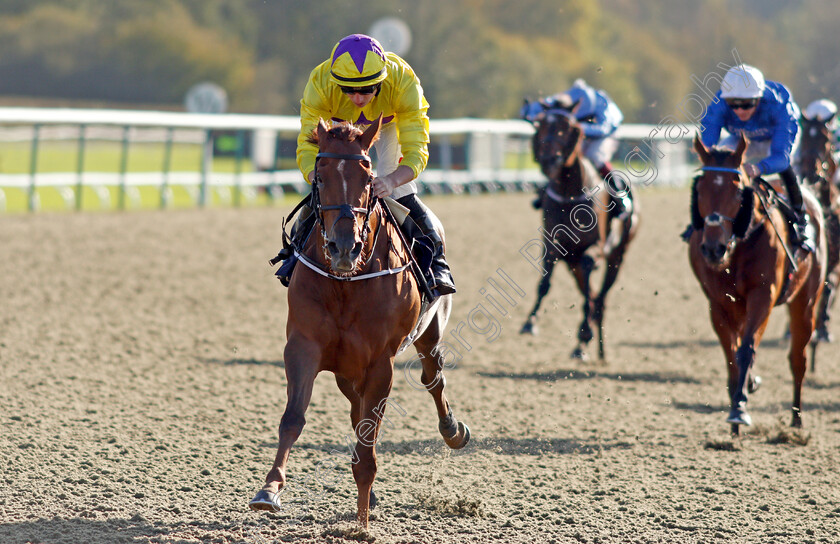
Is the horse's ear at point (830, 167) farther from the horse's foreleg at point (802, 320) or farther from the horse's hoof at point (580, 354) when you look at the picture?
the horse's hoof at point (580, 354)

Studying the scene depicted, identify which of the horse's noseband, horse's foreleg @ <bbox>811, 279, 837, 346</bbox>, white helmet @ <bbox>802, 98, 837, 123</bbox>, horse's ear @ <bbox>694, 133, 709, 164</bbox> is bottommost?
horse's foreleg @ <bbox>811, 279, 837, 346</bbox>

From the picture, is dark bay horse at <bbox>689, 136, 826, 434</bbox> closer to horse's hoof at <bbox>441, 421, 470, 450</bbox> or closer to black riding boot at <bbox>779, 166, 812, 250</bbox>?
black riding boot at <bbox>779, 166, 812, 250</bbox>

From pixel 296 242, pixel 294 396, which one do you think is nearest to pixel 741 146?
pixel 296 242

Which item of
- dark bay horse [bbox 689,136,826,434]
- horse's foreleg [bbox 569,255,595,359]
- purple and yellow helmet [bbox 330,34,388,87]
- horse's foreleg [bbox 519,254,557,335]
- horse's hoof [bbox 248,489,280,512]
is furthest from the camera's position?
horse's foreleg [bbox 519,254,557,335]

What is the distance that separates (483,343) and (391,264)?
17.4 feet

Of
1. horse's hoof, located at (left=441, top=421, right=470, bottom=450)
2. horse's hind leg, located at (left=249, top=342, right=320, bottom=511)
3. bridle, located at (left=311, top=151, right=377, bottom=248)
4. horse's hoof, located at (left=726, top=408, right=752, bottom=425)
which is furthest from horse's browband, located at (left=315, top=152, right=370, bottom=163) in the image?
horse's hoof, located at (left=726, top=408, right=752, bottom=425)

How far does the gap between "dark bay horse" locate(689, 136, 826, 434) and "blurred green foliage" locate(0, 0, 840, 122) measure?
34.2m

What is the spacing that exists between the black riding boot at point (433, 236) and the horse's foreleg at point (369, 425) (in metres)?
0.64

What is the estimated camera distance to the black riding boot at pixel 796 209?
662cm

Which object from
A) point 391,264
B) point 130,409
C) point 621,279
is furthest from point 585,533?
point 621,279

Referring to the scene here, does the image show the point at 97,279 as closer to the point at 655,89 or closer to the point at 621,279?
the point at 621,279

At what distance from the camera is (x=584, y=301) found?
884 centimetres

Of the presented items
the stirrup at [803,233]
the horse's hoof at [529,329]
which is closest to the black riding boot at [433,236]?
the stirrup at [803,233]

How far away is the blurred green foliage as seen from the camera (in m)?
41.5
